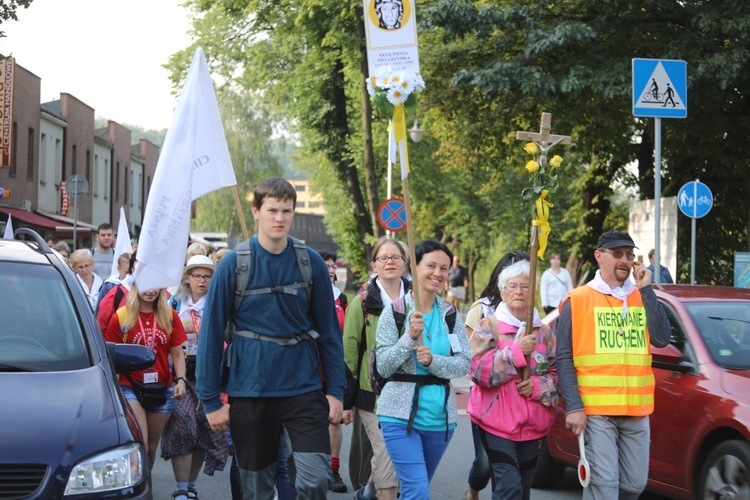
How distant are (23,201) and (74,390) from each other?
3670 cm

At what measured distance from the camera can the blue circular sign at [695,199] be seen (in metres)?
15.9

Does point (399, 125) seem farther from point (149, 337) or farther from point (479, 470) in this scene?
point (479, 470)

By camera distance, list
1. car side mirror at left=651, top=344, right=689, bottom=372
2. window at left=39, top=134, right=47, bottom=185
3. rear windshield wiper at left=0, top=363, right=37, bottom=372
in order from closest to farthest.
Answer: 1. rear windshield wiper at left=0, top=363, right=37, bottom=372
2. car side mirror at left=651, top=344, right=689, bottom=372
3. window at left=39, top=134, right=47, bottom=185

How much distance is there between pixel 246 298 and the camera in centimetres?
512

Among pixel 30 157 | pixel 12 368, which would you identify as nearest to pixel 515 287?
pixel 12 368

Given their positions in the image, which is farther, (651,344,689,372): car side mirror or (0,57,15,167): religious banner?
(0,57,15,167): religious banner

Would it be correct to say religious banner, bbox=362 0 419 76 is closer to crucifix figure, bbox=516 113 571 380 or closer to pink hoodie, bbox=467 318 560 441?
crucifix figure, bbox=516 113 571 380

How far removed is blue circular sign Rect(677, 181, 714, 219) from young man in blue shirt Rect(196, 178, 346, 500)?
11.7 metres

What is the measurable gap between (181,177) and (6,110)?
24.5 m

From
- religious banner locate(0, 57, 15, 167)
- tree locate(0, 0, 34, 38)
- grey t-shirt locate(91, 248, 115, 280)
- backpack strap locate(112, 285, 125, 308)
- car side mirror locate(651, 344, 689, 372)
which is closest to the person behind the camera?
car side mirror locate(651, 344, 689, 372)

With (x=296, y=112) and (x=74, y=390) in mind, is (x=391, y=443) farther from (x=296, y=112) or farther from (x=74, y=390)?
(x=296, y=112)

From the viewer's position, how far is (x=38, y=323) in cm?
520

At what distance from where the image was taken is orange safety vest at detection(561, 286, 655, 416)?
237 inches

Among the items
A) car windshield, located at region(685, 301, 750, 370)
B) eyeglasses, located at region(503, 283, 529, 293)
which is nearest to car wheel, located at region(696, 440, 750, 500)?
car windshield, located at region(685, 301, 750, 370)
